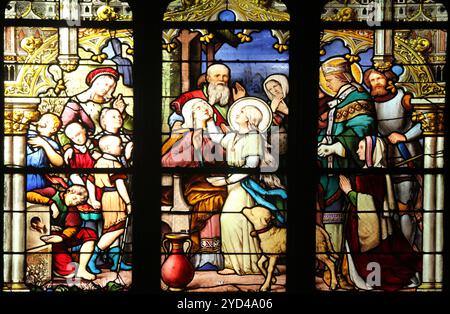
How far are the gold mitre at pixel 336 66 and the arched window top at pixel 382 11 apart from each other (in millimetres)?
327

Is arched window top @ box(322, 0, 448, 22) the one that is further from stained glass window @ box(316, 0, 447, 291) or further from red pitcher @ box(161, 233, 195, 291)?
red pitcher @ box(161, 233, 195, 291)

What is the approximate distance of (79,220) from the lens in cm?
580

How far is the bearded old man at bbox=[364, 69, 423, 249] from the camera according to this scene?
5887 mm

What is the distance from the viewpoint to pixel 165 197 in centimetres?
585

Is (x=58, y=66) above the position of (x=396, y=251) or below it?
above

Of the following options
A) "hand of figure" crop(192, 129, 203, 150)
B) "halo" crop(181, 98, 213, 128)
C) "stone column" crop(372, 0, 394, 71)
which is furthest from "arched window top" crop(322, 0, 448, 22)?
"hand of figure" crop(192, 129, 203, 150)

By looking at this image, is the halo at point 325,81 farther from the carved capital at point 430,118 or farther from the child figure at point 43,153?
the child figure at point 43,153

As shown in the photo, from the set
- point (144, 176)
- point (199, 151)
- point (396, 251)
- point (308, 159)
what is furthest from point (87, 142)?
point (396, 251)

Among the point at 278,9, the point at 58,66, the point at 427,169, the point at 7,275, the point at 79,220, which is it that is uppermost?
the point at 278,9

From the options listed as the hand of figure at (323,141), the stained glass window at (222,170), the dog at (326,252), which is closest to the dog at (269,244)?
the stained glass window at (222,170)

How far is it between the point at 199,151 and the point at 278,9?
4.25 feet

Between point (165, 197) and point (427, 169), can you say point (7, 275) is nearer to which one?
point (165, 197)

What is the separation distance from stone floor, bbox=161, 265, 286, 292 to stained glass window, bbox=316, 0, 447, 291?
32cm

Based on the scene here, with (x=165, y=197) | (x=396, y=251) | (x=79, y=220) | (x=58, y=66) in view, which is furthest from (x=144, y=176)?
(x=396, y=251)
